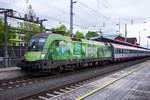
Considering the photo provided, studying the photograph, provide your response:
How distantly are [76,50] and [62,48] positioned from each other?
2.35 metres

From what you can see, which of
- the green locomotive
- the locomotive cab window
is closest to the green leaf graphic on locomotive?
the green locomotive

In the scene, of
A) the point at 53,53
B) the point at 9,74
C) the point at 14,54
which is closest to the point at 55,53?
the point at 53,53

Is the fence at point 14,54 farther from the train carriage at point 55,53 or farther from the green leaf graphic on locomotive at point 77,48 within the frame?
the green leaf graphic on locomotive at point 77,48

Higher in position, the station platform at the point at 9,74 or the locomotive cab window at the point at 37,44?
the locomotive cab window at the point at 37,44

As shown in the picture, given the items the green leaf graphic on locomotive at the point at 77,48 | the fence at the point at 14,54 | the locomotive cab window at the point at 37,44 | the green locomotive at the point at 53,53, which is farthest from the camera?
the fence at the point at 14,54

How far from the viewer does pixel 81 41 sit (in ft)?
49.3

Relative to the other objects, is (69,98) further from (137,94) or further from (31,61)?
(31,61)

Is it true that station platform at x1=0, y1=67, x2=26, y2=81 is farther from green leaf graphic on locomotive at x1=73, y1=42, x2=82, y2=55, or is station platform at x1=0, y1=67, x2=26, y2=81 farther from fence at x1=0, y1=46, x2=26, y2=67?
green leaf graphic on locomotive at x1=73, y1=42, x2=82, y2=55

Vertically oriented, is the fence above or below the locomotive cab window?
below

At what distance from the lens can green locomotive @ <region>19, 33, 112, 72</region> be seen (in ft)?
33.8

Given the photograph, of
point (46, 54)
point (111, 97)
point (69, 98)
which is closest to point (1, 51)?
point (46, 54)

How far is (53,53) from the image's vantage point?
1101 cm

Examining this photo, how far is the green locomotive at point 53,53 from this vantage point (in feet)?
33.8

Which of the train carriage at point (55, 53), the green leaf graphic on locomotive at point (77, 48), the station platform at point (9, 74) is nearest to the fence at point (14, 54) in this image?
the station platform at point (9, 74)
